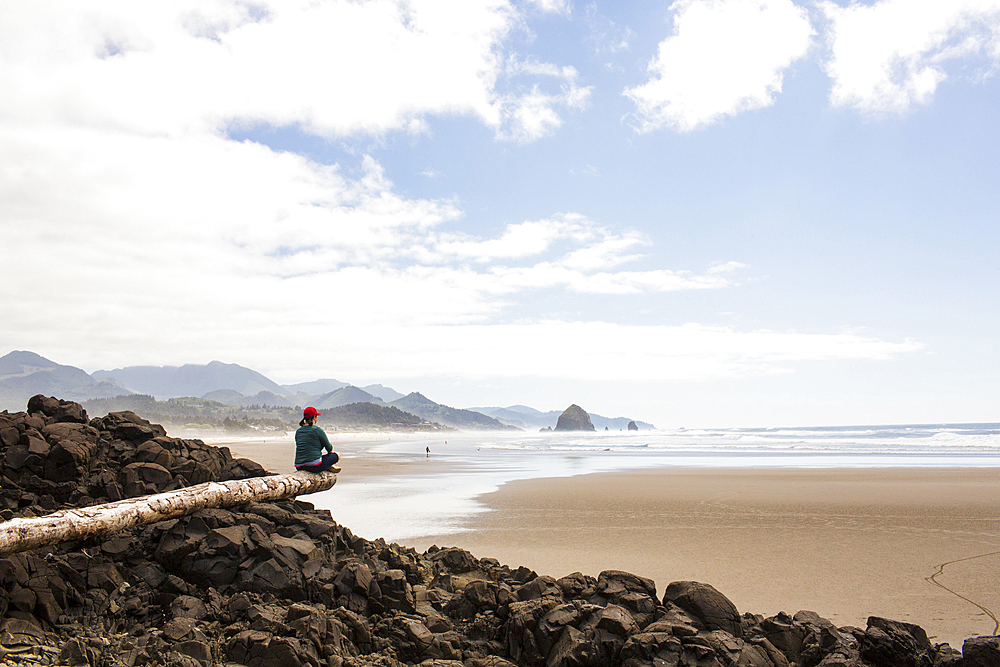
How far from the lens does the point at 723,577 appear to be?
834 centimetres

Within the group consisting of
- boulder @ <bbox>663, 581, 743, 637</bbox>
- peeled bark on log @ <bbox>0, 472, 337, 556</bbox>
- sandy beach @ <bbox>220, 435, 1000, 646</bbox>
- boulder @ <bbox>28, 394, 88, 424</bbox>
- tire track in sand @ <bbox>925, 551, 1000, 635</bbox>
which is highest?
boulder @ <bbox>28, 394, 88, 424</bbox>

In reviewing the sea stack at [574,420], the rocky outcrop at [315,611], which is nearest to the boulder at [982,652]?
the rocky outcrop at [315,611]

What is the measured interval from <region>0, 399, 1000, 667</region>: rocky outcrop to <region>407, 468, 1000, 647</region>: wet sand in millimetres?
1909

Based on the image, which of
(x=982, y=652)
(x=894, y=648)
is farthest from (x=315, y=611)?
(x=982, y=652)

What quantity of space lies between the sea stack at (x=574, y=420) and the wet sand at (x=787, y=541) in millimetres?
158618

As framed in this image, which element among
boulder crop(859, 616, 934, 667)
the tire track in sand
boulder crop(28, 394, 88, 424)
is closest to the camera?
boulder crop(859, 616, 934, 667)

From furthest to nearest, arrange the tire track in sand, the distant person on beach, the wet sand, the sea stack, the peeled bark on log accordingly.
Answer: the sea stack → the distant person on beach → the wet sand → the tire track in sand → the peeled bark on log

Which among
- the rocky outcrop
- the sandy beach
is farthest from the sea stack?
the rocky outcrop

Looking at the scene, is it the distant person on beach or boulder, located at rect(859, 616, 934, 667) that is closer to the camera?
boulder, located at rect(859, 616, 934, 667)

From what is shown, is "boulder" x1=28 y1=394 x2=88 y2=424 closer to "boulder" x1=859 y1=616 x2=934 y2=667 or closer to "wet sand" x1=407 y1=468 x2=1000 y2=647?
"wet sand" x1=407 y1=468 x2=1000 y2=647

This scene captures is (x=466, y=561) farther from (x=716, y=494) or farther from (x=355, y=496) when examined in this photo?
(x=716, y=494)

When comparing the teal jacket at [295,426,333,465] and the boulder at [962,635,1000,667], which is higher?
the teal jacket at [295,426,333,465]

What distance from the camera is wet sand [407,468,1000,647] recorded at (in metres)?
7.35

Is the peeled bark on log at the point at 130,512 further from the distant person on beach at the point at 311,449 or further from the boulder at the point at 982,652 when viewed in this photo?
the boulder at the point at 982,652
